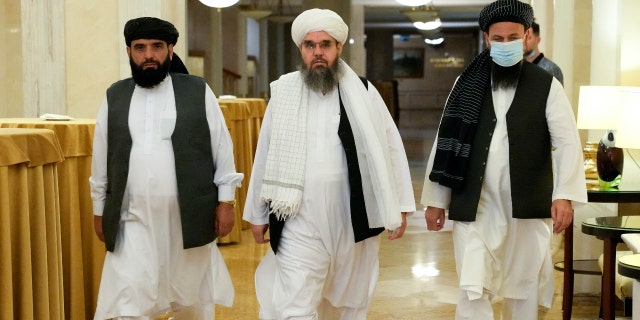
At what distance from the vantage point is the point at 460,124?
192 inches

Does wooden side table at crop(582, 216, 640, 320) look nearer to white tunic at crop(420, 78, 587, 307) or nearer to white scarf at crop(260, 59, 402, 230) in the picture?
white tunic at crop(420, 78, 587, 307)

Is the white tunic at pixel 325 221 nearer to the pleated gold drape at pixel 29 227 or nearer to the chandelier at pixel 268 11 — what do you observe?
the pleated gold drape at pixel 29 227

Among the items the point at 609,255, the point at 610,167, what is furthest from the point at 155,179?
the point at 610,167

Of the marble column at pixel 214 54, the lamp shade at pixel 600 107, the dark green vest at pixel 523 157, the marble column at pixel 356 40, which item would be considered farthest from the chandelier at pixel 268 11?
the dark green vest at pixel 523 157

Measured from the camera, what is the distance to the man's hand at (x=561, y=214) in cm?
465

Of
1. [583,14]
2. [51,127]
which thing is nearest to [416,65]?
[583,14]

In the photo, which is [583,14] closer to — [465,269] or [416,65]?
[465,269]

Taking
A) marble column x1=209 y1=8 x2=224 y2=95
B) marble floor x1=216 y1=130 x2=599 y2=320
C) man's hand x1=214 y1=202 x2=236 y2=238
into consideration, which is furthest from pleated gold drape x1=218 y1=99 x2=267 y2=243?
marble column x1=209 y1=8 x2=224 y2=95

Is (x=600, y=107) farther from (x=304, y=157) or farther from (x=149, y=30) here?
(x=149, y=30)

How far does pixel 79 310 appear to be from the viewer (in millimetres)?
5562

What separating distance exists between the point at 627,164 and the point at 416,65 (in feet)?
143

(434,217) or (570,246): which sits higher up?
(434,217)

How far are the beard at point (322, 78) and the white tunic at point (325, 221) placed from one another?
0.21ft

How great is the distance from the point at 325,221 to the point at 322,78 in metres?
0.61
